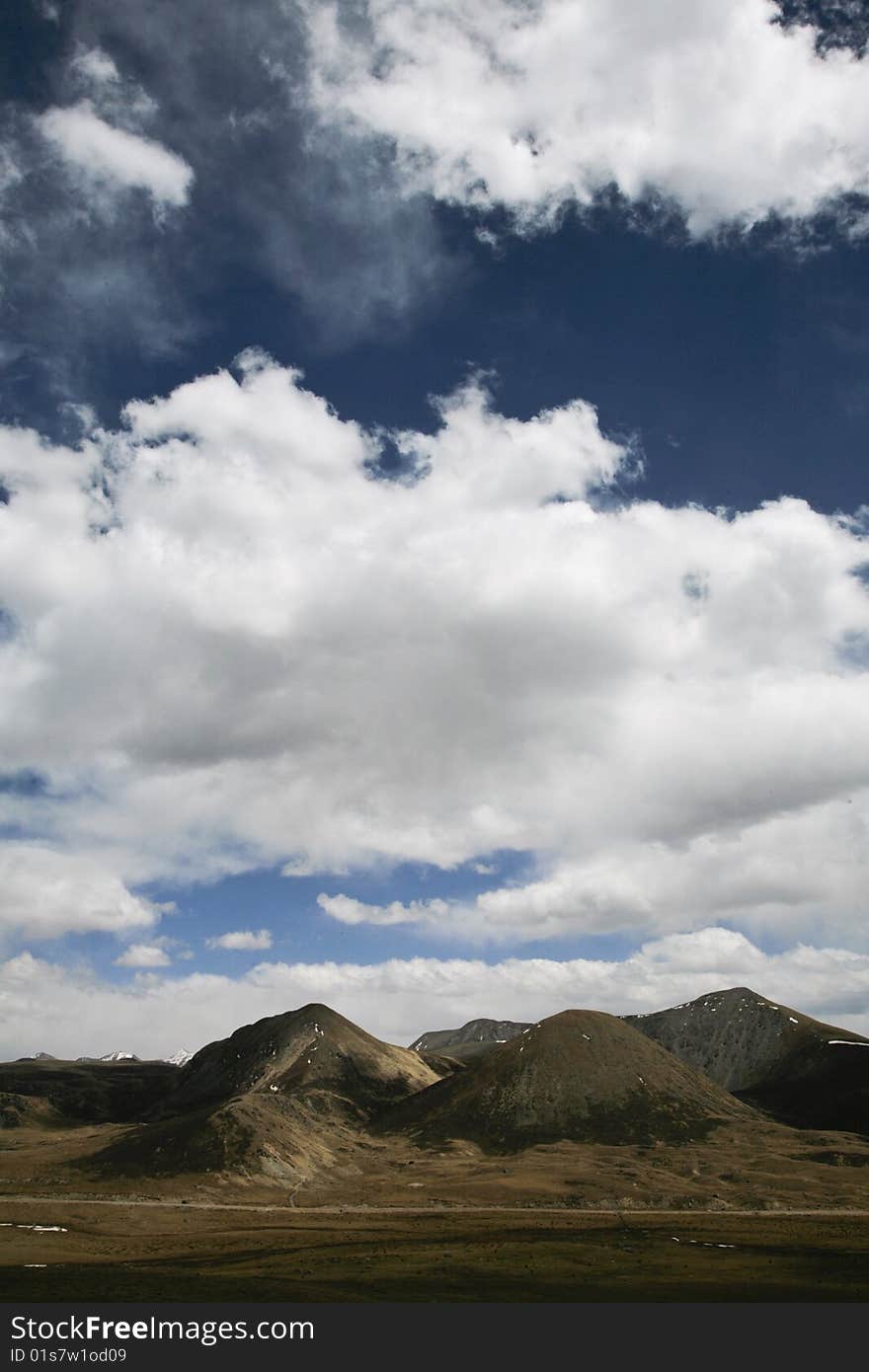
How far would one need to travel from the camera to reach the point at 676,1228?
3873 inches

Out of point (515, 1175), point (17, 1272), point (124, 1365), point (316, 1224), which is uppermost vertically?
point (124, 1365)

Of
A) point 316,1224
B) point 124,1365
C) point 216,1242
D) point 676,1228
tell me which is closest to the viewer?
point 124,1365

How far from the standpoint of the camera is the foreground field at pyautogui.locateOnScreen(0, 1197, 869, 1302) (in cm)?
5956

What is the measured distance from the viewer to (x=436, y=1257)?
76375 mm

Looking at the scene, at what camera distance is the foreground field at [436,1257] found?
59.6 meters

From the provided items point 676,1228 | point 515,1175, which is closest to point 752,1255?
point 676,1228

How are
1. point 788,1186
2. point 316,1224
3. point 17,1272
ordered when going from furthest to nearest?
1. point 788,1186
2. point 316,1224
3. point 17,1272

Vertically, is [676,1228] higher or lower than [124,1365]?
lower

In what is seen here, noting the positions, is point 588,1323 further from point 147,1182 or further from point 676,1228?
point 147,1182

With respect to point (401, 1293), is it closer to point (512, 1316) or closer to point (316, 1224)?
point (512, 1316)

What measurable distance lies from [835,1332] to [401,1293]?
92.0ft

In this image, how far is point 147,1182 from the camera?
Answer: 160875mm

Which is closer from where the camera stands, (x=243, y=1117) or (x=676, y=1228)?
(x=676, y=1228)

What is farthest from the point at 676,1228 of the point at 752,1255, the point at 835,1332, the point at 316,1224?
the point at 835,1332
